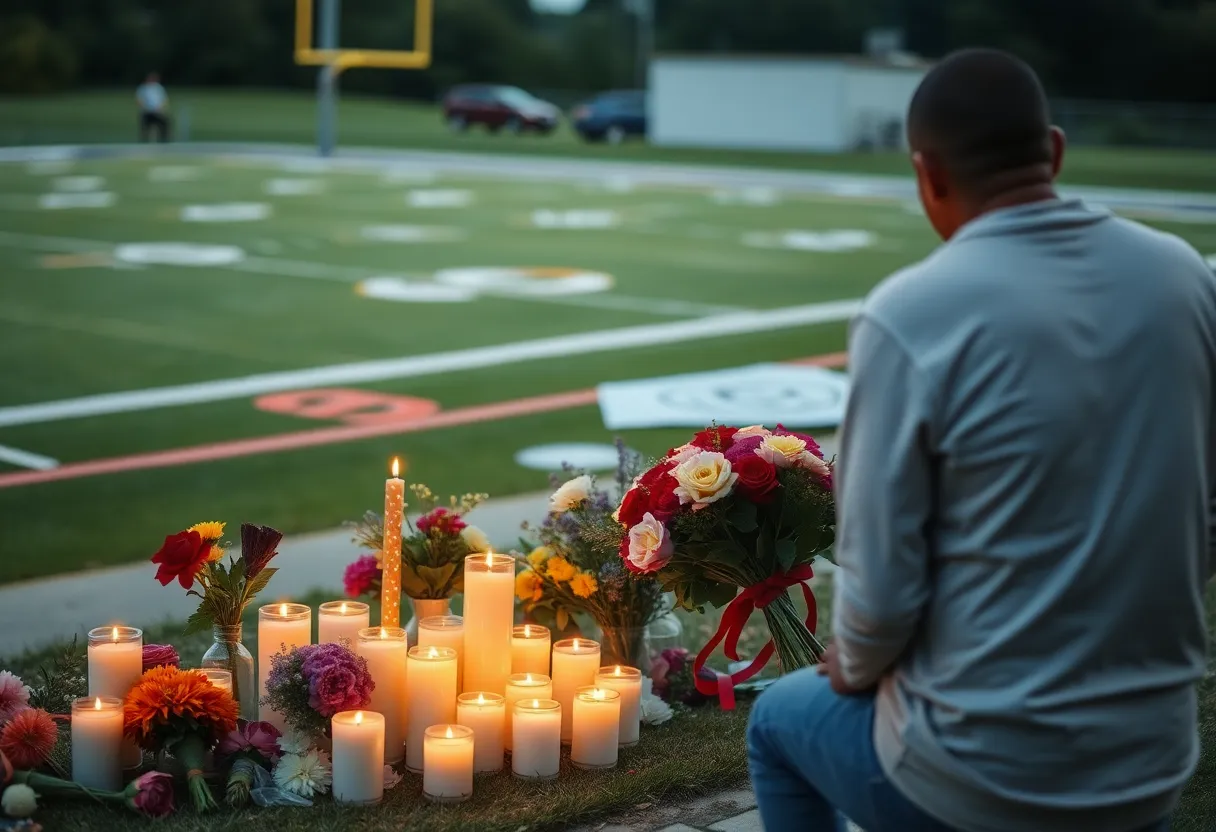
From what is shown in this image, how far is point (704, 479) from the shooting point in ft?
11.2

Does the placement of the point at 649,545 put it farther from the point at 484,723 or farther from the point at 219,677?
the point at 219,677

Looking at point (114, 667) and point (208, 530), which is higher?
point (208, 530)

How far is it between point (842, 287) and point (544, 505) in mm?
10124

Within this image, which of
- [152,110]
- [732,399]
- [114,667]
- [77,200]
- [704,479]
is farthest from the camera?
[152,110]

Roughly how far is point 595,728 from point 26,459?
5691mm

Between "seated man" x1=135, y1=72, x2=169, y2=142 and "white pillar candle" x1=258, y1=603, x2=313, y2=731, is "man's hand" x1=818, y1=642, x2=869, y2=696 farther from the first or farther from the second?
"seated man" x1=135, y1=72, x2=169, y2=142

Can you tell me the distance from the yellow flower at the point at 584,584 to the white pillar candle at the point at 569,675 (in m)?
0.30

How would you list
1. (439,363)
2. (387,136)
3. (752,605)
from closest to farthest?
1. (752,605)
2. (439,363)
3. (387,136)

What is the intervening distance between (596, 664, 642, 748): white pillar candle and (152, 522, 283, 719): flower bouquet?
917mm

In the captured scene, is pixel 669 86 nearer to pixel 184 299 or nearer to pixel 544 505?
pixel 184 299

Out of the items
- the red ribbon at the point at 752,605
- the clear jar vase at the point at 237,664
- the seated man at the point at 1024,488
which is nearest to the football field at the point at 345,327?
the clear jar vase at the point at 237,664

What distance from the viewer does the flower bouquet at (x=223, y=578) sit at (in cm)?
403

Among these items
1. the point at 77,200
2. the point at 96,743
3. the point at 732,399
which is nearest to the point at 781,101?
the point at 77,200

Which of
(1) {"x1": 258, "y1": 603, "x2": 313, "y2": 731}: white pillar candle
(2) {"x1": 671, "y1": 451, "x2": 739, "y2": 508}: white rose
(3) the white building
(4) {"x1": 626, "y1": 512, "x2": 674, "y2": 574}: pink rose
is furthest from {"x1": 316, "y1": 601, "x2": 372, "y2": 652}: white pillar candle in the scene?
(3) the white building
